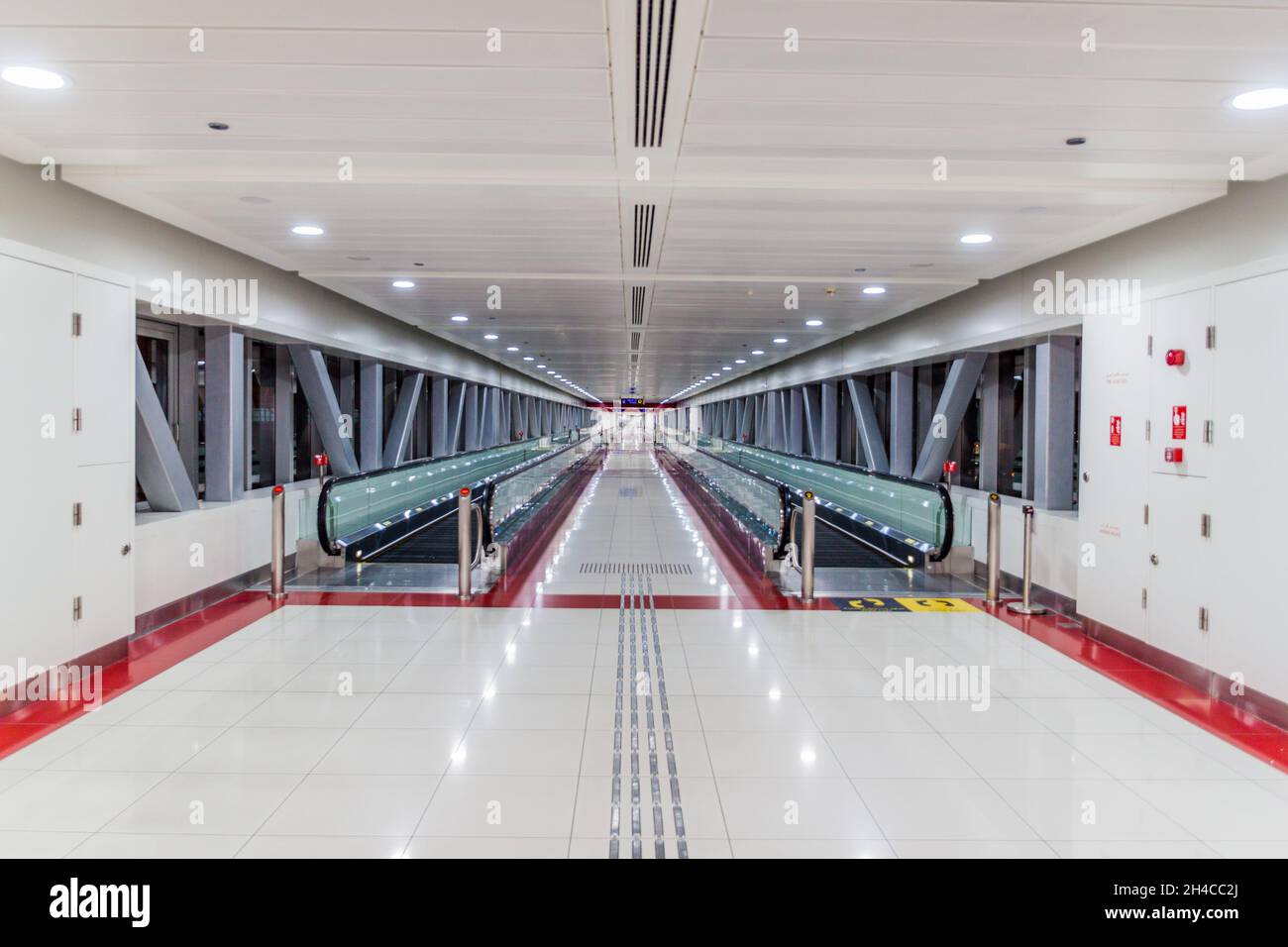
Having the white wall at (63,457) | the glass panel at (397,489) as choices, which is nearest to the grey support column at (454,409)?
the glass panel at (397,489)

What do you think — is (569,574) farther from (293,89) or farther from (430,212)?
A: (293,89)

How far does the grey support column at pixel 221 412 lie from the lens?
8.62m

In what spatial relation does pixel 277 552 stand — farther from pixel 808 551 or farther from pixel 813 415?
pixel 813 415

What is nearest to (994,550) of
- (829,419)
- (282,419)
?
(282,419)

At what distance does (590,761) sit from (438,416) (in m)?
16.8

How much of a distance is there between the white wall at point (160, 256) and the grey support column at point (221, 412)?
44 centimetres

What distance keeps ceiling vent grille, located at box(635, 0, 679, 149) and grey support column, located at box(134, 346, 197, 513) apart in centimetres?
506

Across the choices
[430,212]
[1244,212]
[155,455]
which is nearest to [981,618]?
[1244,212]

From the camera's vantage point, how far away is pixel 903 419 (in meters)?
15.0

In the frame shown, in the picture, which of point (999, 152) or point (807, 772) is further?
point (999, 152)

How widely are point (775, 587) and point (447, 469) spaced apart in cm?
827

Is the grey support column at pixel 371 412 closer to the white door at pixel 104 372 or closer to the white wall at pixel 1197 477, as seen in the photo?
the white door at pixel 104 372

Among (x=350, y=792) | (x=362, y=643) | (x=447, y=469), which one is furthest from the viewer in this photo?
(x=447, y=469)
